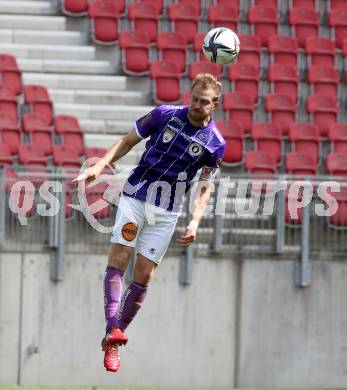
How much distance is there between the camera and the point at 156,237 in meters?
10.2

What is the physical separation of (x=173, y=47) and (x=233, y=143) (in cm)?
220

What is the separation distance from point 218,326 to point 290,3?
624cm

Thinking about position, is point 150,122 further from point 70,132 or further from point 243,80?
point 243,80

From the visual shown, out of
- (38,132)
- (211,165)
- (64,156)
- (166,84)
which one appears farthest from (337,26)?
(211,165)

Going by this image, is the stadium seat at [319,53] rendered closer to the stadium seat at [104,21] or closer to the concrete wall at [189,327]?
the stadium seat at [104,21]

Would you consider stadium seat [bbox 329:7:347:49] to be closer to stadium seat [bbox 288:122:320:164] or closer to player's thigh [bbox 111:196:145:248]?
stadium seat [bbox 288:122:320:164]

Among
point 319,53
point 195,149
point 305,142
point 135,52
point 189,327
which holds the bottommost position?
point 189,327

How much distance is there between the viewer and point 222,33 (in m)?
10.4

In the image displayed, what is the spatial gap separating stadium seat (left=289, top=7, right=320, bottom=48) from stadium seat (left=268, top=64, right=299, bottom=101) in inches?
42.0

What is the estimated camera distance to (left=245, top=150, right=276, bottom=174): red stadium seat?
51.7 ft

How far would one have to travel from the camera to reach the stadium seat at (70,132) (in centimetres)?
1578

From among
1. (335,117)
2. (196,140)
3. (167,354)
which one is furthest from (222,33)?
(335,117)

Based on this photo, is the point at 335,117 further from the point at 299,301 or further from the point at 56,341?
the point at 56,341

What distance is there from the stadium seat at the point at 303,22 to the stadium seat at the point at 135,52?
2.28 meters
